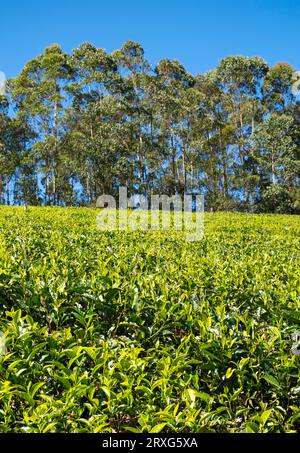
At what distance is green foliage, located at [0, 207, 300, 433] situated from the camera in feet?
7.43

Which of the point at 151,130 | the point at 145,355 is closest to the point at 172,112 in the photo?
the point at 151,130

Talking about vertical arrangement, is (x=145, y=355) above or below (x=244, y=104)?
below

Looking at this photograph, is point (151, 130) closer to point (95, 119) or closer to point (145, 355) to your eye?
point (95, 119)

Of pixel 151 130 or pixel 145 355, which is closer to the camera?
pixel 145 355

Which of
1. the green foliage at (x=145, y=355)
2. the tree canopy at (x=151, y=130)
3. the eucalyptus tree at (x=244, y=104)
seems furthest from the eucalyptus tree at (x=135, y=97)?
the green foliage at (x=145, y=355)

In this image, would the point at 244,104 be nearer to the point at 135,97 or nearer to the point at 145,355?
the point at 135,97

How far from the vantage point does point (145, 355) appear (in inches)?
117

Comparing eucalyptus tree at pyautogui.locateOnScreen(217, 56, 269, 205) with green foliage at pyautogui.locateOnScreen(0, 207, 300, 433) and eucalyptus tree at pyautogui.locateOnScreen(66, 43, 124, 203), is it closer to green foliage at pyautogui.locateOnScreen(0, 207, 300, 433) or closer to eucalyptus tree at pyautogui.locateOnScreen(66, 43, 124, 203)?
eucalyptus tree at pyautogui.locateOnScreen(66, 43, 124, 203)

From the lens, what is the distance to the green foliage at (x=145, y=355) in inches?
89.2

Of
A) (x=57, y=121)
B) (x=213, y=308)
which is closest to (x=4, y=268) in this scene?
(x=213, y=308)

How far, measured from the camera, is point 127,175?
3478 centimetres

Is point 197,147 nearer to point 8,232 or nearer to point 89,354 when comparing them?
point 8,232

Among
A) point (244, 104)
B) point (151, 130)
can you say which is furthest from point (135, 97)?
point (244, 104)
